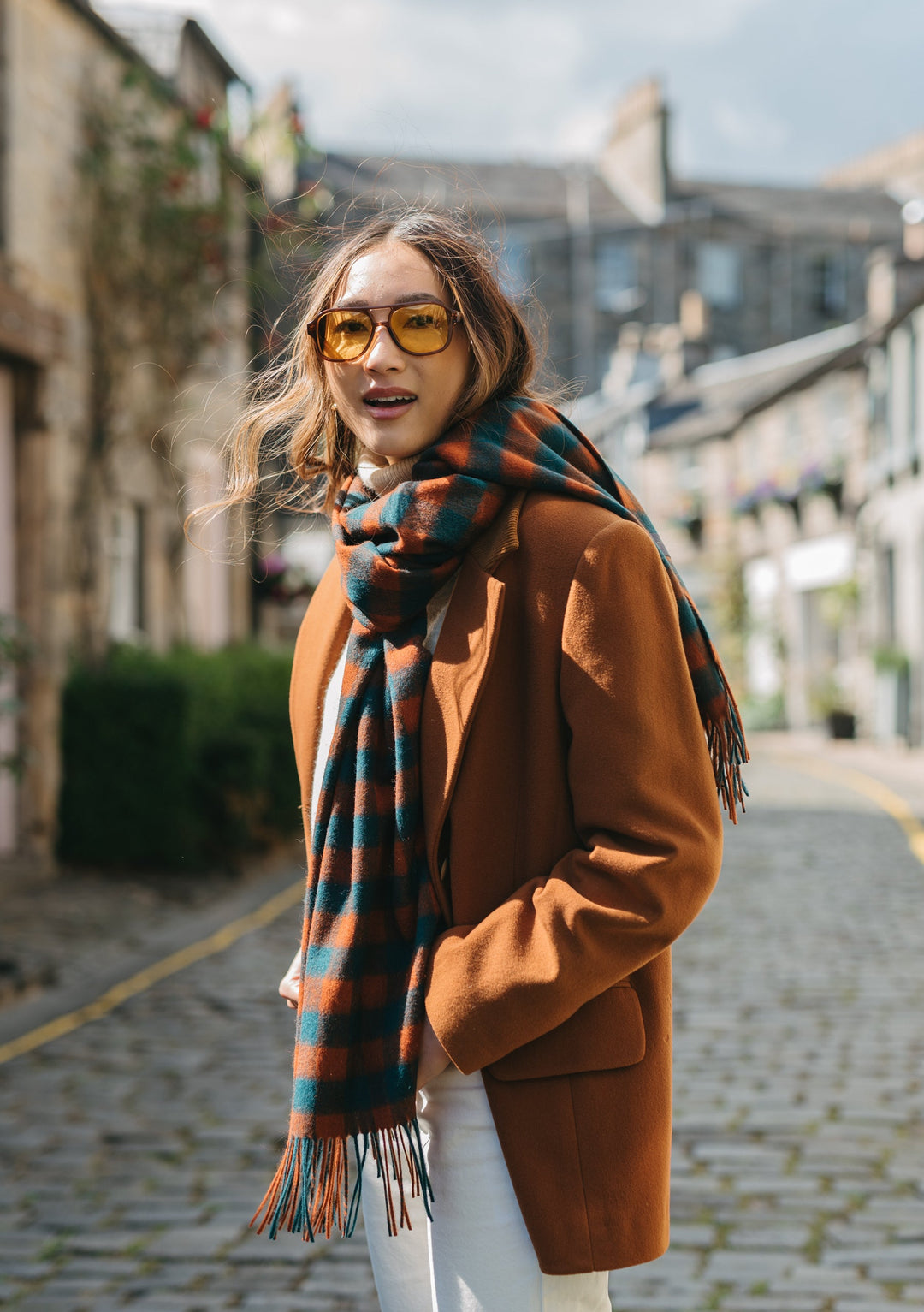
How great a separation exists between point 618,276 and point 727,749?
40.2 metres

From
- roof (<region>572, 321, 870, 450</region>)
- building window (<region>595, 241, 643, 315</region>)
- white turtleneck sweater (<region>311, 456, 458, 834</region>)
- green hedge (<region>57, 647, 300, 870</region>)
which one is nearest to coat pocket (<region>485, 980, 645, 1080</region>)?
white turtleneck sweater (<region>311, 456, 458, 834</region>)

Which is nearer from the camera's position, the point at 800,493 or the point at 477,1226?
the point at 477,1226

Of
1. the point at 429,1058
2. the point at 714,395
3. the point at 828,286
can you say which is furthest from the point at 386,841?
the point at 828,286

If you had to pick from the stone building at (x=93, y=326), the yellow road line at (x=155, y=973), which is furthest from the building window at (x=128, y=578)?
the yellow road line at (x=155, y=973)

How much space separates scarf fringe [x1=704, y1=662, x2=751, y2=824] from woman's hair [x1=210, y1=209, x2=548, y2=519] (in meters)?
0.50

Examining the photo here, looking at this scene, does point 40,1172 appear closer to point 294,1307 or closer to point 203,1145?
point 203,1145

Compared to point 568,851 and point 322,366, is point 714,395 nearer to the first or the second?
point 322,366

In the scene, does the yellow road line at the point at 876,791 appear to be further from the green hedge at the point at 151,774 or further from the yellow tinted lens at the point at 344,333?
the yellow tinted lens at the point at 344,333

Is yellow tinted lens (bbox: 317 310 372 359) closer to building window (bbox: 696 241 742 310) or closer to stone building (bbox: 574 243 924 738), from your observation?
stone building (bbox: 574 243 924 738)

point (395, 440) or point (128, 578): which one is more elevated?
point (128, 578)

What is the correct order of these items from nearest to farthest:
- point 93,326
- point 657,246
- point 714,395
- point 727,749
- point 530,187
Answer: point 727,749
point 93,326
point 714,395
point 657,246
point 530,187

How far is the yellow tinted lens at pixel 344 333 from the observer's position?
1.91m

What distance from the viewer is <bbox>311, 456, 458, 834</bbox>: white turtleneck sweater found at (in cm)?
184

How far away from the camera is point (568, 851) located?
1.73 meters
